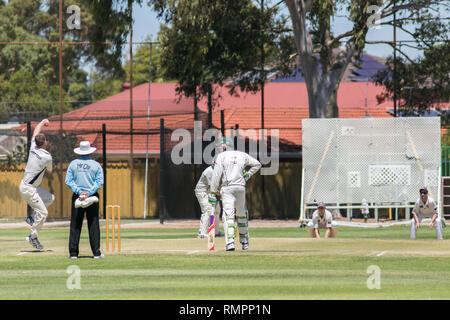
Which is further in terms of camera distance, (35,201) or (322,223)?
(322,223)

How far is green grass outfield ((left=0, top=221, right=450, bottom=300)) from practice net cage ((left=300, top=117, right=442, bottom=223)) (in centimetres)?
679

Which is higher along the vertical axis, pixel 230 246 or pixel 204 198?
pixel 204 198

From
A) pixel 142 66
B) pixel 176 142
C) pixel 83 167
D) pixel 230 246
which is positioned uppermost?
pixel 142 66

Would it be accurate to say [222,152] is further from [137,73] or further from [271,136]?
[137,73]

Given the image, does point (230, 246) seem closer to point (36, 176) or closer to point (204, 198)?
point (36, 176)

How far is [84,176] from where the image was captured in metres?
15.0

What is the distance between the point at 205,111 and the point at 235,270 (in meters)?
26.4

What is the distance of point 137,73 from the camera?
74.1 metres

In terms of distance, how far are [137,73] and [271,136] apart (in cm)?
3815

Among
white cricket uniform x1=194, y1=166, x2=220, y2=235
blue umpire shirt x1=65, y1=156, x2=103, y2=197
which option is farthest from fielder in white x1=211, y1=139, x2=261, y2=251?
white cricket uniform x1=194, y1=166, x2=220, y2=235

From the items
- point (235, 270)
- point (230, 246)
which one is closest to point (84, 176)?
point (230, 246)

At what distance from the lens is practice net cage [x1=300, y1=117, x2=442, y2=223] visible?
25.0 m

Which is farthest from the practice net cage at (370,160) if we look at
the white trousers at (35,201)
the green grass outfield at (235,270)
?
the white trousers at (35,201)
